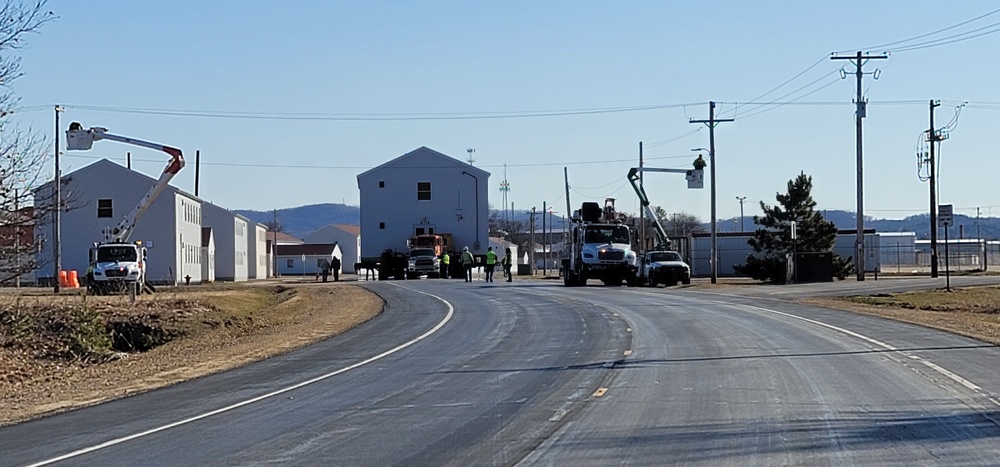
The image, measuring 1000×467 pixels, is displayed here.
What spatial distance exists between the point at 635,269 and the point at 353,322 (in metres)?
25.3

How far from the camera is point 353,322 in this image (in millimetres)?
28625

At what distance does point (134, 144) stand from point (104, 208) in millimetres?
24711

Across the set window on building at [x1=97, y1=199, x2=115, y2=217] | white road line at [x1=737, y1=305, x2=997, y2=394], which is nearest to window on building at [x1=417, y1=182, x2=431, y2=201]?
window on building at [x1=97, y1=199, x2=115, y2=217]

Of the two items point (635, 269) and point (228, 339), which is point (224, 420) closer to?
point (228, 339)

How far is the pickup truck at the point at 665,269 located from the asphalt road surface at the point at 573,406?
2809cm

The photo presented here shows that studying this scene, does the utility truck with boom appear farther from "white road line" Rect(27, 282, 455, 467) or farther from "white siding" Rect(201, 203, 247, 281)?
"white siding" Rect(201, 203, 247, 281)

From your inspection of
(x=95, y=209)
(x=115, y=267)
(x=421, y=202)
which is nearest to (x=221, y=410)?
(x=115, y=267)

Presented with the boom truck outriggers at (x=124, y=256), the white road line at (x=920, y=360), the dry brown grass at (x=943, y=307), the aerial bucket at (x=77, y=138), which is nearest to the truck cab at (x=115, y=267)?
the boom truck outriggers at (x=124, y=256)

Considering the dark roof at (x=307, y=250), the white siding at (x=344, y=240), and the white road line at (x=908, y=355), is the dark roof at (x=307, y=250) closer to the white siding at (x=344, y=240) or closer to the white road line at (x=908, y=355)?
the white siding at (x=344, y=240)

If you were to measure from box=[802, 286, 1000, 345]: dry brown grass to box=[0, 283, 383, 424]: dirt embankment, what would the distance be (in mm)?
13808

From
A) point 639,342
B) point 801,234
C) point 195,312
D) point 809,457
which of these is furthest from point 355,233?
point 809,457

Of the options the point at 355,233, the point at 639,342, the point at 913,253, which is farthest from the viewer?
the point at 355,233

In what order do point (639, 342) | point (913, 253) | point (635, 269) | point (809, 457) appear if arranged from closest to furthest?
1. point (809, 457)
2. point (639, 342)
3. point (635, 269)
4. point (913, 253)

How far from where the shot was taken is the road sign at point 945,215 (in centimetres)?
3969
